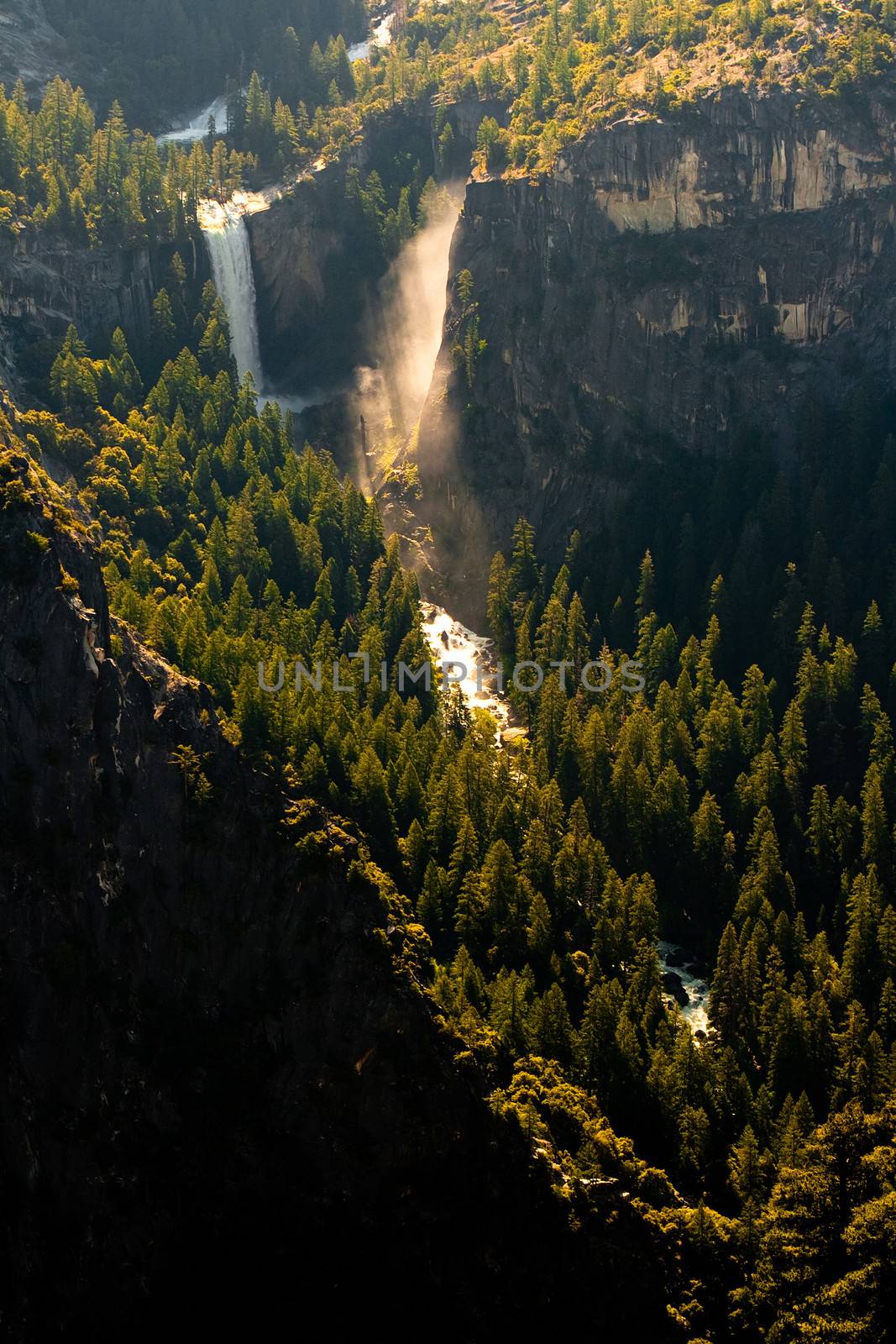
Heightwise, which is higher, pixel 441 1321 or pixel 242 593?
pixel 242 593

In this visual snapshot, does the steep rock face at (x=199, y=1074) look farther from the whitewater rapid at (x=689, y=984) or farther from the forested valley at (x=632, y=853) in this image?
the whitewater rapid at (x=689, y=984)

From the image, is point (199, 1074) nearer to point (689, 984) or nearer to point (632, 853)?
point (689, 984)

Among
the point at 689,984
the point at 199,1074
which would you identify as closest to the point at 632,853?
the point at 689,984

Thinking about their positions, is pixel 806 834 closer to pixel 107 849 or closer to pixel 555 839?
pixel 555 839

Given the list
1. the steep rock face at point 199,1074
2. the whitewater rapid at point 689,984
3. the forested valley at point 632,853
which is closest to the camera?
the forested valley at point 632,853

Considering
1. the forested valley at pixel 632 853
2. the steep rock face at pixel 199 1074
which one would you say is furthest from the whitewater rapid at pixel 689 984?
the steep rock face at pixel 199 1074

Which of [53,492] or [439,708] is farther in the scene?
[439,708]

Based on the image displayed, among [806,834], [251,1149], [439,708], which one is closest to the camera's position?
[251,1149]

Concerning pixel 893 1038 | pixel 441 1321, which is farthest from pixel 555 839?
pixel 441 1321
